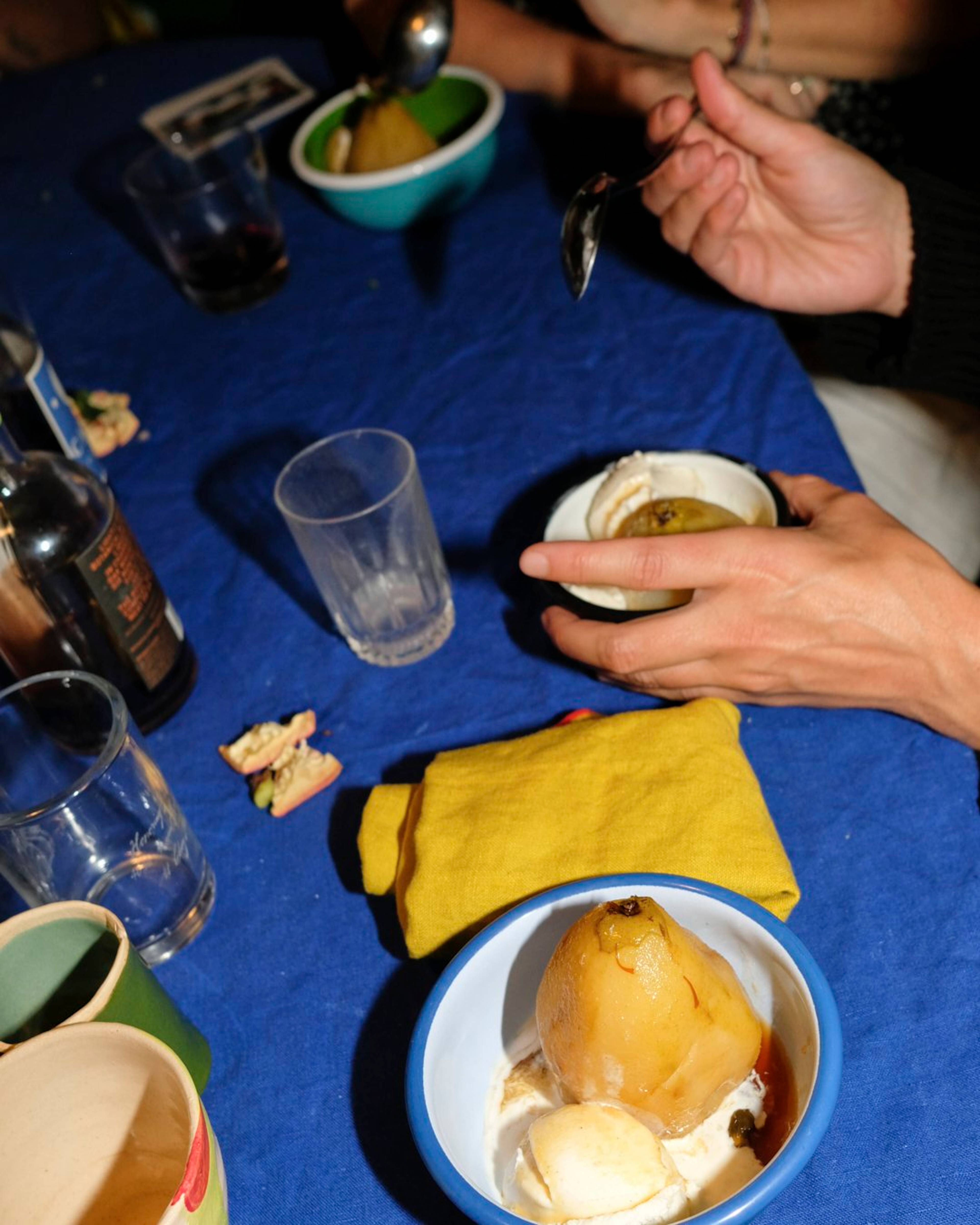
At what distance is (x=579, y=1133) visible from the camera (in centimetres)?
44

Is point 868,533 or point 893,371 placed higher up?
point 868,533

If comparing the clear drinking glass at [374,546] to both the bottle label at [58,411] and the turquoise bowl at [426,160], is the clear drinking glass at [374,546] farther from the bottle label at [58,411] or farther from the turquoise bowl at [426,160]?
the turquoise bowl at [426,160]

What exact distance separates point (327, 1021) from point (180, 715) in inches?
10.6

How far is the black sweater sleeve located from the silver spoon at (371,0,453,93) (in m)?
0.49

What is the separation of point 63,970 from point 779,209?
32.2 inches

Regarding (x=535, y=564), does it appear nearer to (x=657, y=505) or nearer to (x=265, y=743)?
(x=657, y=505)

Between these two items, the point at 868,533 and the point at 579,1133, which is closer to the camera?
the point at 579,1133

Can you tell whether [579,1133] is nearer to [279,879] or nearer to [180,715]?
[279,879]

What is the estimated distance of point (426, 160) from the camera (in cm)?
111

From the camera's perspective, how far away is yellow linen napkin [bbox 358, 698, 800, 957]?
0.54m

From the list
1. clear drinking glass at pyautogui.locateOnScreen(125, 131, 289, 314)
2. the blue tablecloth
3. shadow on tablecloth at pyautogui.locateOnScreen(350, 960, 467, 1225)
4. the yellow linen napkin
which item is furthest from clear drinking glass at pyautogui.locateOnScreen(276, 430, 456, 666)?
clear drinking glass at pyautogui.locateOnScreen(125, 131, 289, 314)

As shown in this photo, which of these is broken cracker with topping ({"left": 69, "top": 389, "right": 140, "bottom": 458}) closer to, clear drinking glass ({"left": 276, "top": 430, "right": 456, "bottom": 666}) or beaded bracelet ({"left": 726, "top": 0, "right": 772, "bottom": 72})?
clear drinking glass ({"left": 276, "top": 430, "right": 456, "bottom": 666})

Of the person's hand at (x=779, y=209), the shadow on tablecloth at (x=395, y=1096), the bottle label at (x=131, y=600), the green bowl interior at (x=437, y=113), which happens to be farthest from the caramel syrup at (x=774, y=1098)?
the green bowl interior at (x=437, y=113)

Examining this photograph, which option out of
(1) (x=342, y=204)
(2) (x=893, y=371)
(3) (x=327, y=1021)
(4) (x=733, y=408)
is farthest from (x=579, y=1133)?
(1) (x=342, y=204)
